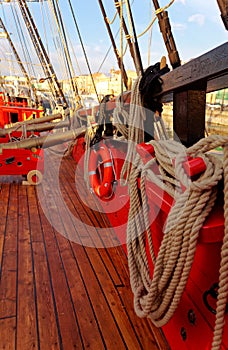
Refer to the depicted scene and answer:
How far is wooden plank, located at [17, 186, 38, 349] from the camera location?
123 cm

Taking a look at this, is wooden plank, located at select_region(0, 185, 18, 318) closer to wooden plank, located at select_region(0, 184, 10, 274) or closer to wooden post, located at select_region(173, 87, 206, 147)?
wooden plank, located at select_region(0, 184, 10, 274)

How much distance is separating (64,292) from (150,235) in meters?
0.77

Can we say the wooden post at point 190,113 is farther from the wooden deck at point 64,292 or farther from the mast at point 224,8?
the wooden deck at point 64,292

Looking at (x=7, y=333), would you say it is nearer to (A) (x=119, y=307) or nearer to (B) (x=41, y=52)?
(A) (x=119, y=307)

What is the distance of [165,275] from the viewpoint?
0.87 meters

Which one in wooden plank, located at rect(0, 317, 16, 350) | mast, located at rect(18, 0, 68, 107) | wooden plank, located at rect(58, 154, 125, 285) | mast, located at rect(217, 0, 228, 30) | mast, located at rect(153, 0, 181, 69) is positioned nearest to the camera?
wooden plank, located at rect(0, 317, 16, 350)

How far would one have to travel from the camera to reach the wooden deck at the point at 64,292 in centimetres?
124

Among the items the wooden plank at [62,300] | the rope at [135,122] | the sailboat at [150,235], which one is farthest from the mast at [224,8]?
the wooden plank at [62,300]

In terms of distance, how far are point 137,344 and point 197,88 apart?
4.02ft

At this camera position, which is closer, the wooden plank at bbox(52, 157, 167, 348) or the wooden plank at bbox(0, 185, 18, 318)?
the wooden plank at bbox(52, 157, 167, 348)

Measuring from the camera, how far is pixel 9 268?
1720 millimetres

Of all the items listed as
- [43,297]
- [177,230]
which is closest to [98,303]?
[43,297]

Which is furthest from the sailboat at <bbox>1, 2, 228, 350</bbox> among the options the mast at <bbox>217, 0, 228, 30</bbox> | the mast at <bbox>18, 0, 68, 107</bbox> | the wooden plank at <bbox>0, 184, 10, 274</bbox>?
the mast at <bbox>18, 0, 68, 107</bbox>

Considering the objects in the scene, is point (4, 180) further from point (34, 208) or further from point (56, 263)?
point (56, 263)
